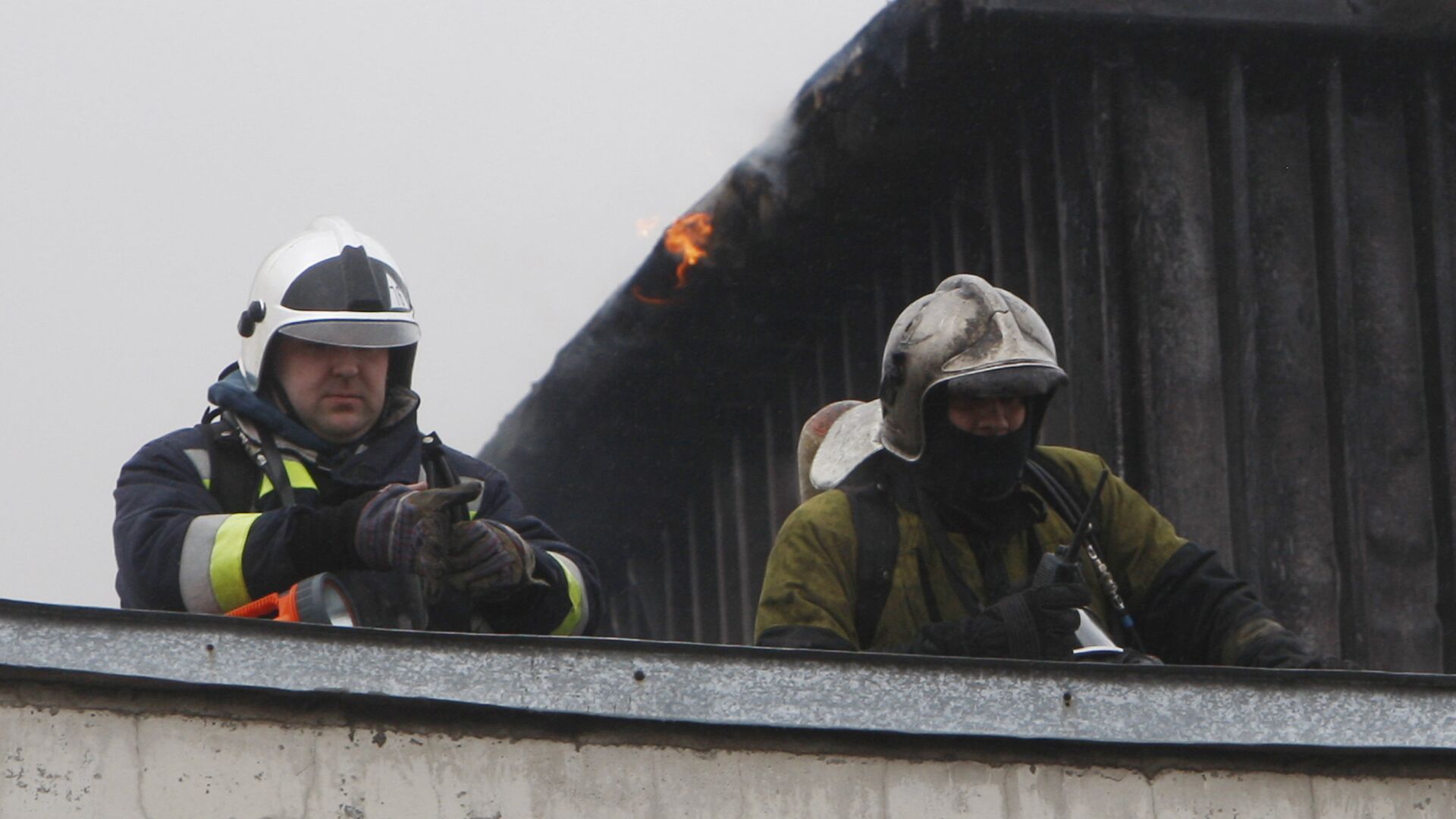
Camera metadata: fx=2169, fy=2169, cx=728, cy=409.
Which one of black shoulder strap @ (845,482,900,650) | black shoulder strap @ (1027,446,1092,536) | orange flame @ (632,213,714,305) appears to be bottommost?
black shoulder strap @ (845,482,900,650)

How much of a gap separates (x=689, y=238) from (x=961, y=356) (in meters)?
3.70

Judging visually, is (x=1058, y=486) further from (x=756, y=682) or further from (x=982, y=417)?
(x=756, y=682)

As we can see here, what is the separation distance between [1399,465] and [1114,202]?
4.00 ft

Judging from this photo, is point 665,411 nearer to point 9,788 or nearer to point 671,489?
point 671,489

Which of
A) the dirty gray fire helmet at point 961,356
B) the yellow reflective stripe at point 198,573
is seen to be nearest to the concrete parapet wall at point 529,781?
the yellow reflective stripe at point 198,573

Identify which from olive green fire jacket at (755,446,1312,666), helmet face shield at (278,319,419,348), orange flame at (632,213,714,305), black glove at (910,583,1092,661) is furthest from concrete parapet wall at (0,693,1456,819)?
orange flame at (632,213,714,305)

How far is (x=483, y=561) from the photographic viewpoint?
13.5ft

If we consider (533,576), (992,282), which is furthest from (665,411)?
(533,576)

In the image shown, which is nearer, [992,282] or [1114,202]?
[1114,202]

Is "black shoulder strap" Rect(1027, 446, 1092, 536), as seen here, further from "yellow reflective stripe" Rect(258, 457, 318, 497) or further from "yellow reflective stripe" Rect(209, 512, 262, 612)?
"yellow reflective stripe" Rect(209, 512, 262, 612)

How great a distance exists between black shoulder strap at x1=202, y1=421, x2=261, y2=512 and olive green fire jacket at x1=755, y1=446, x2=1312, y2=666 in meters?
1.08

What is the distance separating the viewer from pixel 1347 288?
6.57 meters

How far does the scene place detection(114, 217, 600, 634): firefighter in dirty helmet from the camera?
4074 millimetres

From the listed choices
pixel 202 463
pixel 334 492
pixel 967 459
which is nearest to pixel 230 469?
pixel 202 463
